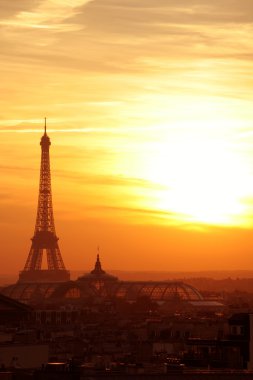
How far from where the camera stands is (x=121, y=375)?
1916 inches

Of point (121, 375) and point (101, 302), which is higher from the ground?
point (101, 302)

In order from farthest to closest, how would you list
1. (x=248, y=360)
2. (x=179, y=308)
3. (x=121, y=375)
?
(x=179, y=308)
(x=248, y=360)
(x=121, y=375)

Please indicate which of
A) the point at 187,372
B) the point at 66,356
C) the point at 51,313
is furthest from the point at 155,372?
the point at 51,313

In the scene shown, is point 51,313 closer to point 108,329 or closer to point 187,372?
point 108,329

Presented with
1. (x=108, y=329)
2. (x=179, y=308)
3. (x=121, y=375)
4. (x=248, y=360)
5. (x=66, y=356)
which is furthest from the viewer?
(x=179, y=308)

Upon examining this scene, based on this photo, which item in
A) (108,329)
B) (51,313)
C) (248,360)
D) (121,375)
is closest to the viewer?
(121,375)

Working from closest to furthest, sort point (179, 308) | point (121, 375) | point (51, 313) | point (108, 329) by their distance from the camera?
1. point (121, 375)
2. point (108, 329)
3. point (51, 313)
4. point (179, 308)

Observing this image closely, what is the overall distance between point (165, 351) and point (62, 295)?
380ft

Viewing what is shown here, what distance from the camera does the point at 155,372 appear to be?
50469mm

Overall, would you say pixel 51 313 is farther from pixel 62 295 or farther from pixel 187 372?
pixel 187 372

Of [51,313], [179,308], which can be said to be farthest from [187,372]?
[179,308]

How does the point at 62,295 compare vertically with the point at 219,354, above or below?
above

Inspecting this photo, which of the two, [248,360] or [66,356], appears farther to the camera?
[66,356]

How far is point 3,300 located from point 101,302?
134755mm
